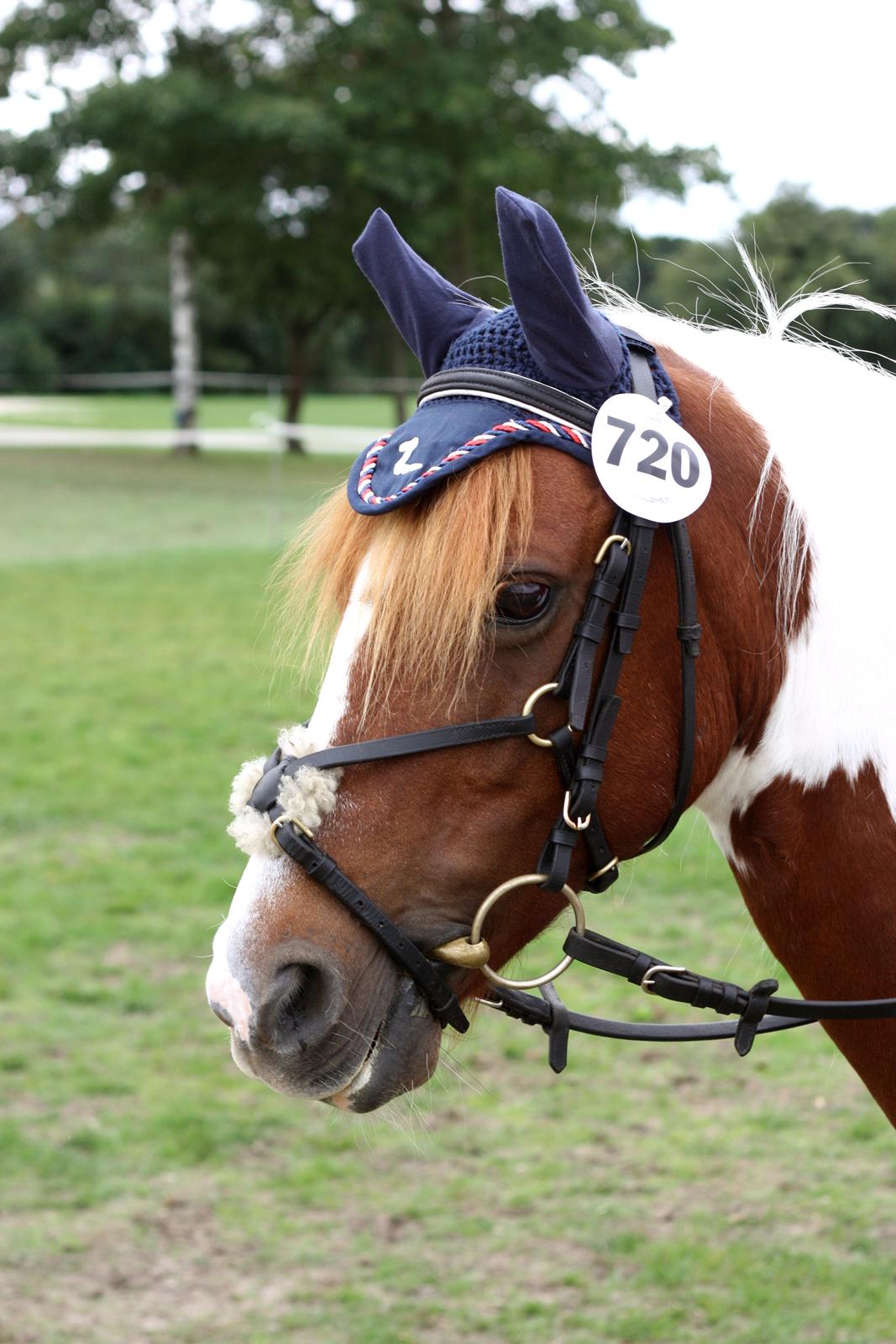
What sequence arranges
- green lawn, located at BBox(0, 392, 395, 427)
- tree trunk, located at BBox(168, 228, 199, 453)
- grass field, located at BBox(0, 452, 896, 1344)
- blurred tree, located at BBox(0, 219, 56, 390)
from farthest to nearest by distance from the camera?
blurred tree, located at BBox(0, 219, 56, 390), green lawn, located at BBox(0, 392, 395, 427), tree trunk, located at BBox(168, 228, 199, 453), grass field, located at BBox(0, 452, 896, 1344)

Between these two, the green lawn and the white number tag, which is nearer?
the white number tag

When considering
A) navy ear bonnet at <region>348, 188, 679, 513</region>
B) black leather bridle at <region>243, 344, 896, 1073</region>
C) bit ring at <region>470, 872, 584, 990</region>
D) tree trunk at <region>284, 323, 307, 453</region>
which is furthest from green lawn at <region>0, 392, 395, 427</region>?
bit ring at <region>470, 872, 584, 990</region>

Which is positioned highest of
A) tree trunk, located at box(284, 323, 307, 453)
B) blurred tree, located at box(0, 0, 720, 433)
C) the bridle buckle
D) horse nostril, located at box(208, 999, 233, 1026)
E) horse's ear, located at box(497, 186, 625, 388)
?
blurred tree, located at box(0, 0, 720, 433)

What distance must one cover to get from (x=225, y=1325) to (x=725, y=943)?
111 inches

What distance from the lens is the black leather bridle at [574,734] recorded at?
1.56 m

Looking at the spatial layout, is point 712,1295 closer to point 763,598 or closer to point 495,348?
point 763,598

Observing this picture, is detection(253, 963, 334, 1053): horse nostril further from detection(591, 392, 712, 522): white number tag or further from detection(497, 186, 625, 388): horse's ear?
detection(497, 186, 625, 388): horse's ear

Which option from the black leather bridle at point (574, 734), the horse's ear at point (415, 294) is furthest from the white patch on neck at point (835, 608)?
the horse's ear at point (415, 294)

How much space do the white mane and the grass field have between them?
2.15ft

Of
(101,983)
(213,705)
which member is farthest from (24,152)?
(101,983)

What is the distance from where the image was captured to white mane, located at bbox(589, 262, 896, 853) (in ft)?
5.62

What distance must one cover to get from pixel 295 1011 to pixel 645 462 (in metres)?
0.86

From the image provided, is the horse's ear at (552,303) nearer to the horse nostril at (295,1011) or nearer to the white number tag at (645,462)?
the white number tag at (645,462)

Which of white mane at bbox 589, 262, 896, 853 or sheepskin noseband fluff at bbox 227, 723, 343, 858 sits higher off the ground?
white mane at bbox 589, 262, 896, 853
